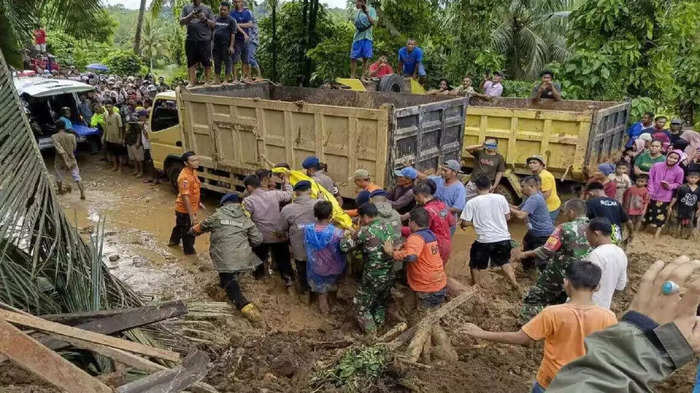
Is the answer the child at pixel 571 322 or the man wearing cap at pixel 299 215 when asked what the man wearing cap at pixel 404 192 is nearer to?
the man wearing cap at pixel 299 215

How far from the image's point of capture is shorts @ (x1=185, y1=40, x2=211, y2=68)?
859 centimetres

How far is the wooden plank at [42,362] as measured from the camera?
187cm

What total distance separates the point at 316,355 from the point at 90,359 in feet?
5.89

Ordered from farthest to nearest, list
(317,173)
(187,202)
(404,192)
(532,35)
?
(532,35), (187,202), (317,173), (404,192)

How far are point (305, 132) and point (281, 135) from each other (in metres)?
0.43

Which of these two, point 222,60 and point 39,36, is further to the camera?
point 39,36

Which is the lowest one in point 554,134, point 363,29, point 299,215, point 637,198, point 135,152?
point 135,152

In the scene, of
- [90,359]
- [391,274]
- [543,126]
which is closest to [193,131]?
[391,274]

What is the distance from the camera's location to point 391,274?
479 centimetres

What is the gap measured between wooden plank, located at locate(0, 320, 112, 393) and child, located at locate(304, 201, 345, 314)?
2885mm

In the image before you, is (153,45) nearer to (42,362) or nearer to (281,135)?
(281,135)

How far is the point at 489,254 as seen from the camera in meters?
5.47

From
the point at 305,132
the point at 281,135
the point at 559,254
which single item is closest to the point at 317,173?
the point at 305,132

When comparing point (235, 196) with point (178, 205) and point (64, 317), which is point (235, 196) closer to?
point (178, 205)
